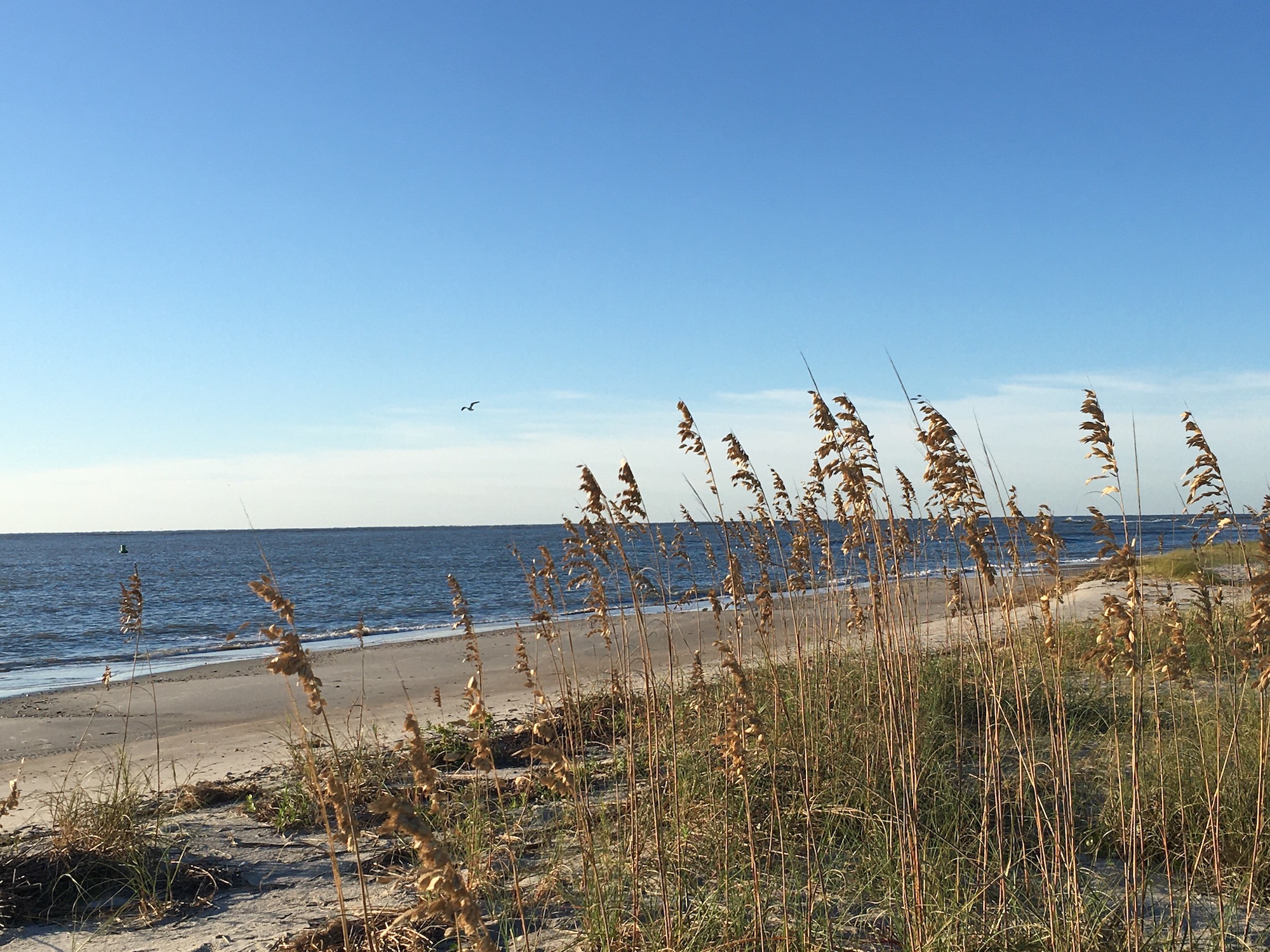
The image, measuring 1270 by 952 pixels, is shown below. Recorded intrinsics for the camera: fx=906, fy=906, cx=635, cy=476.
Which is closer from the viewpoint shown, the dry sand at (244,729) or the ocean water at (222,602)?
the dry sand at (244,729)

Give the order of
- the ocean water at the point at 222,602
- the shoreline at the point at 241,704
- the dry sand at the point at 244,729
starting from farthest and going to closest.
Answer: the ocean water at the point at 222,602 < the shoreline at the point at 241,704 < the dry sand at the point at 244,729

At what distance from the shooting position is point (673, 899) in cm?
326

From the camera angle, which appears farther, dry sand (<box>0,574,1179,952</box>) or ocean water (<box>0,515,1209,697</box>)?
ocean water (<box>0,515,1209,697</box>)

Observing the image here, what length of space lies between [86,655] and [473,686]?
20688 mm

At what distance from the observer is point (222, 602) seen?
33.2 meters

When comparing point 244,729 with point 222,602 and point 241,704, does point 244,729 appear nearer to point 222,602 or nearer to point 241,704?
point 241,704

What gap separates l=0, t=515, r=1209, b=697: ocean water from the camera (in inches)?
706

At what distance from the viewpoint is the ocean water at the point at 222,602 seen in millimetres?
17938

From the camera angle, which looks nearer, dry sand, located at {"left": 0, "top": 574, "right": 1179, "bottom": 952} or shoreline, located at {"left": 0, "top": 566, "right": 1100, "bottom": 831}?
dry sand, located at {"left": 0, "top": 574, "right": 1179, "bottom": 952}

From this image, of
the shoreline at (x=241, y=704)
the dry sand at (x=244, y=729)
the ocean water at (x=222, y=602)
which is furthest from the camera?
the ocean water at (x=222, y=602)

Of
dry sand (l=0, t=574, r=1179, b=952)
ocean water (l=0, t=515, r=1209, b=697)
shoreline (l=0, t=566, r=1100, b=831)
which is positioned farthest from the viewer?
ocean water (l=0, t=515, r=1209, b=697)

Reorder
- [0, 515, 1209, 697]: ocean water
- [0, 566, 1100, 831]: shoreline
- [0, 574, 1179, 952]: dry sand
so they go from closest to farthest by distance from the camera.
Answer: [0, 574, 1179, 952]: dry sand → [0, 566, 1100, 831]: shoreline → [0, 515, 1209, 697]: ocean water

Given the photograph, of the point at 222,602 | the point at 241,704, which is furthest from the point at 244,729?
the point at 222,602

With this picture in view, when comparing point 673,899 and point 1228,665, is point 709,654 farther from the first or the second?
point 673,899
